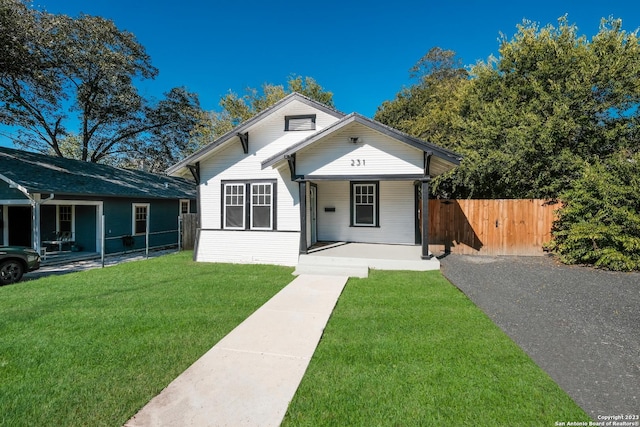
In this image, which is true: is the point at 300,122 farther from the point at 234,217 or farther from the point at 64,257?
the point at 64,257

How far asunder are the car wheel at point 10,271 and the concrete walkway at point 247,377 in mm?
7358

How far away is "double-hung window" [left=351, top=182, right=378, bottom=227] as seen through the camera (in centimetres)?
1141

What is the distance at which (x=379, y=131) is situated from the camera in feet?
28.4

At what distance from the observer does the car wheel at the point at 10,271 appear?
7.61 metres

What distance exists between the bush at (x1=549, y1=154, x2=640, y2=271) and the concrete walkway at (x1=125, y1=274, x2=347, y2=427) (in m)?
8.58

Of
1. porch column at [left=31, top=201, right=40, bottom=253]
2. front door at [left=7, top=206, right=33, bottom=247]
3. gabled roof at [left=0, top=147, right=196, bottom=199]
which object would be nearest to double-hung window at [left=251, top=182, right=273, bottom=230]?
gabled roof at [left=0, top=147, right=196, bottom=199]

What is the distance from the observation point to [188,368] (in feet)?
11.0

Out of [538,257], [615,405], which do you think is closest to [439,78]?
[538,257]

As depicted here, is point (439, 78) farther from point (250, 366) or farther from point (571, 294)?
point (250, 366)

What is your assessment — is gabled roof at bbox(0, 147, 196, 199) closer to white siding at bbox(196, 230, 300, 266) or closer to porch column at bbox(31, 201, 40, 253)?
porch column at bbox(31, 201, 40, 253)

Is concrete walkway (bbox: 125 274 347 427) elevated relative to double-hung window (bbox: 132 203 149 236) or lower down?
lower down

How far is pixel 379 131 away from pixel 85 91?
21.9 metres

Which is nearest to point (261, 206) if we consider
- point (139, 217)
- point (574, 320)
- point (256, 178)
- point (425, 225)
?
point (256, 178)

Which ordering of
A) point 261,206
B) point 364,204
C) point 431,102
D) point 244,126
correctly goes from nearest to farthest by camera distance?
point 244,126
point 261,206
point 364,204
point 431,102
